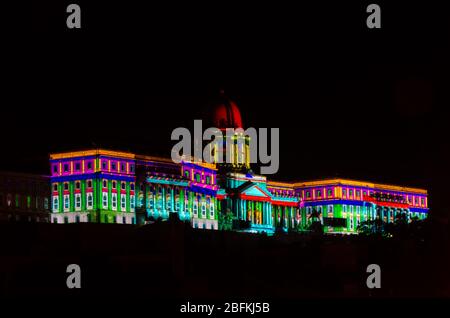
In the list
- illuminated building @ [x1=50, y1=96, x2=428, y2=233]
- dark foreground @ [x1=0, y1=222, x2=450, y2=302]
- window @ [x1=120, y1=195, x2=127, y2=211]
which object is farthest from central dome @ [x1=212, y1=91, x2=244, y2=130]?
dark foreground @ [x1=0, y1=222, x2=450, y2=302]

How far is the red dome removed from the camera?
194 metres

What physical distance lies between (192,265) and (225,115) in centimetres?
8027

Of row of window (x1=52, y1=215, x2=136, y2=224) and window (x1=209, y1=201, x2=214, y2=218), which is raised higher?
window (x1=209, y1=201, x2=214, y2=218)

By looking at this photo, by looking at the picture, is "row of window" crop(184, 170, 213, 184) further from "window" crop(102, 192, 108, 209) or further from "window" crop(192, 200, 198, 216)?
"window" crop(102, 192, 108, 209)

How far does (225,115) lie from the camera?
19488cm

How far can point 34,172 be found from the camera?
15800 centimetres

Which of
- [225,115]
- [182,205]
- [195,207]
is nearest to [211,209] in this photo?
[195,207]

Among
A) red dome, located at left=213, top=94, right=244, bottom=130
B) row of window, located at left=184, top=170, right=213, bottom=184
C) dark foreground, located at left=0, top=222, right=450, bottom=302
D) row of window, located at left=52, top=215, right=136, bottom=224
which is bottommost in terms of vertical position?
dark foreground, located at left=0, top=222, right=450, bottom=302

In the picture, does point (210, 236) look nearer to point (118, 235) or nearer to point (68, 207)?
point (118, 235)
